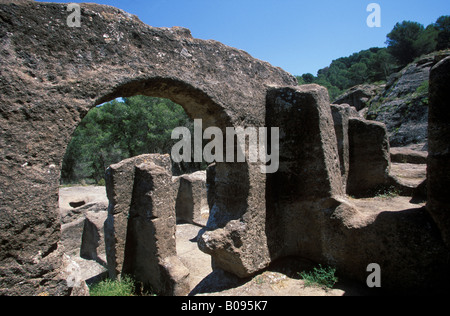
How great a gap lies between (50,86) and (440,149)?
11.6ft

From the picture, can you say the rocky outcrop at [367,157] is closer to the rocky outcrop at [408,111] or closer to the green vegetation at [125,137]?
the rocky outcrop at [408,111]

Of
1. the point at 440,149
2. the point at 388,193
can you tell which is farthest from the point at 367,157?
the point at 440,149

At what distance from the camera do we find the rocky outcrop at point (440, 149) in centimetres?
242

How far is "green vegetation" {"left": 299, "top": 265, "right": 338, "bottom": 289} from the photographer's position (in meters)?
3.04

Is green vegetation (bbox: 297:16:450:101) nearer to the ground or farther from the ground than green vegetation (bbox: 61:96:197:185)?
farther from the ground

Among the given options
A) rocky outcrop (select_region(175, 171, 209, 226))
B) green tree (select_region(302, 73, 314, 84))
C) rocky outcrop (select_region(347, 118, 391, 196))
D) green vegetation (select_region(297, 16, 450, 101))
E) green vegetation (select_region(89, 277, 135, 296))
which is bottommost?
green vegetation (select_region(89, 277, 135, 296))

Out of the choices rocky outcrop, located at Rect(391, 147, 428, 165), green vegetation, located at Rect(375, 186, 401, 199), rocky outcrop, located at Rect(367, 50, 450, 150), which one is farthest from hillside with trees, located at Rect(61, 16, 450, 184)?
green vegetation, located at Rect(375, 186, 401, 199)

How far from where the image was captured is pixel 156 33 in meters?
2.74

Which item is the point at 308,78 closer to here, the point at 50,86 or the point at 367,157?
the point at 367,157

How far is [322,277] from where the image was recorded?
3090mm

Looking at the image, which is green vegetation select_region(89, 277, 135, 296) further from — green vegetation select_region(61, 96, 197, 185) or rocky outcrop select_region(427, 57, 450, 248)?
green vegetation select_region(61, 96, 197, 185)

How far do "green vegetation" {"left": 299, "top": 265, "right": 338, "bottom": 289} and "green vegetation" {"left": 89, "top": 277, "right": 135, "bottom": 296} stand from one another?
3.47m
